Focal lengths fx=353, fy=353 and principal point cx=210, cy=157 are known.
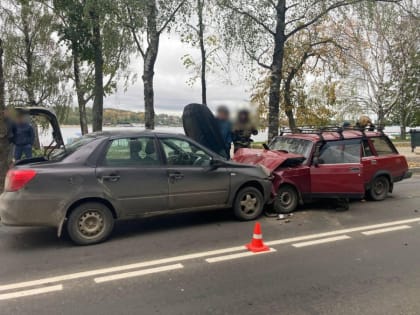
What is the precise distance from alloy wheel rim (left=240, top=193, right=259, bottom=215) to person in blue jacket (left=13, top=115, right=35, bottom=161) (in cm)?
597

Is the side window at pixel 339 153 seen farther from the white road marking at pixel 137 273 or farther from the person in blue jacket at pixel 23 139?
the person in blue jacket at pixel 23 139

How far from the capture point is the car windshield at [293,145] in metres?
6.99

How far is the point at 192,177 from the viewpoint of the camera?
18.5ft

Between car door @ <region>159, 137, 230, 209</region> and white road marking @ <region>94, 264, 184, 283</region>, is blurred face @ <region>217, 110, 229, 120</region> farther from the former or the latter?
white road marking @ <region>94, 264, 184, 283</region>

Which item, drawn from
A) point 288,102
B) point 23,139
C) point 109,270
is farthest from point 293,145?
point 288,102

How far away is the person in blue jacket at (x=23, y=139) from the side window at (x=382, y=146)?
8.31 metres

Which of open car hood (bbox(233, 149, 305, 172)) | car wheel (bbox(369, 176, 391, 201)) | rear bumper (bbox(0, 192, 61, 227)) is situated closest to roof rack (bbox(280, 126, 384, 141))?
open car hood (bbox(233, 149, 305, 172))

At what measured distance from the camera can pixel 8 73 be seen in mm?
20031

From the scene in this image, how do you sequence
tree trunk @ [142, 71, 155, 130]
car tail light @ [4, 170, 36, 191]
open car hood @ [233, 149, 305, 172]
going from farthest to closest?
tree trunk @ [142, 71, 155, 130] < open car hood @ [233, 149, 305, 172] < car tail light @ [4, 170, 36, 191]

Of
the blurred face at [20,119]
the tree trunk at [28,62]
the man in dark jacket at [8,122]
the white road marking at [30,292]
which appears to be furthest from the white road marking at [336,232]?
the tree trunk at [28,62]

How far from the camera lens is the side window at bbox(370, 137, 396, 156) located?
7840 mm

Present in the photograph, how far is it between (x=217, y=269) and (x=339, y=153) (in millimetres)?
→ 4064

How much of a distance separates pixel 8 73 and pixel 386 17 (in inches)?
762

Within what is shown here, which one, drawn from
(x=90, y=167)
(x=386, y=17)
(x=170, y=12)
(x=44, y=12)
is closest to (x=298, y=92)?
(x=386, y=17)
